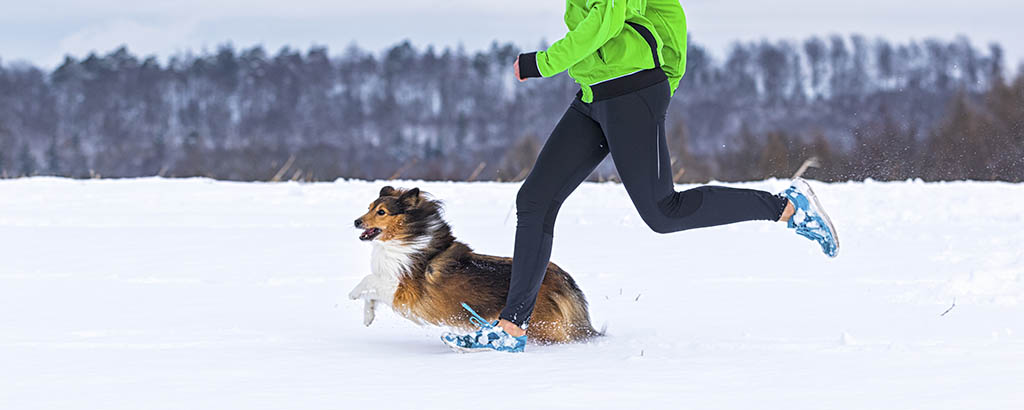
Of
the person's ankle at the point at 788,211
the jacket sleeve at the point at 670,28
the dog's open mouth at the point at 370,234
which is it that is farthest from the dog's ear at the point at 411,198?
the person's ankle at the point at 788,211

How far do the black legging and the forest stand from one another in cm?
3416

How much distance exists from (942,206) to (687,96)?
47.6m

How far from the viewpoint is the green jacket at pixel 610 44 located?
2.90 metres

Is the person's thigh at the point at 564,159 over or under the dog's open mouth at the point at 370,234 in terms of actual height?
over

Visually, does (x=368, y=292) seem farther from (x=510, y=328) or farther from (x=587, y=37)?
(x=587, y=37)

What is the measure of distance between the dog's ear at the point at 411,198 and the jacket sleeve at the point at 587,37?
3.53 feet

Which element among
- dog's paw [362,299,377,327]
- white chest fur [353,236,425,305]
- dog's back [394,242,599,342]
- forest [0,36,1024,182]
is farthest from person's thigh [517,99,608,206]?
forest [0,36,1024,182]

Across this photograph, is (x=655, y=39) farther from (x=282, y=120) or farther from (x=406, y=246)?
(x=282, y=120)

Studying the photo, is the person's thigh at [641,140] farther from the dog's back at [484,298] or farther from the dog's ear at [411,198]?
the dog's ear at [411,198]

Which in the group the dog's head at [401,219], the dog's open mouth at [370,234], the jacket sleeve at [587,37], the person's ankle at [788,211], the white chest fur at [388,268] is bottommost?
the white chest fur at [388,268]

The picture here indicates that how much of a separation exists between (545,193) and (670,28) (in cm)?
72

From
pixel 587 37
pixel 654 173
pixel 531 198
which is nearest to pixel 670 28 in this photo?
pixel 587 37

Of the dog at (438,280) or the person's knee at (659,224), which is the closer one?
the person's knee at (659,224)

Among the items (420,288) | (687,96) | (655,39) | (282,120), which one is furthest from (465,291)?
(282,120)
